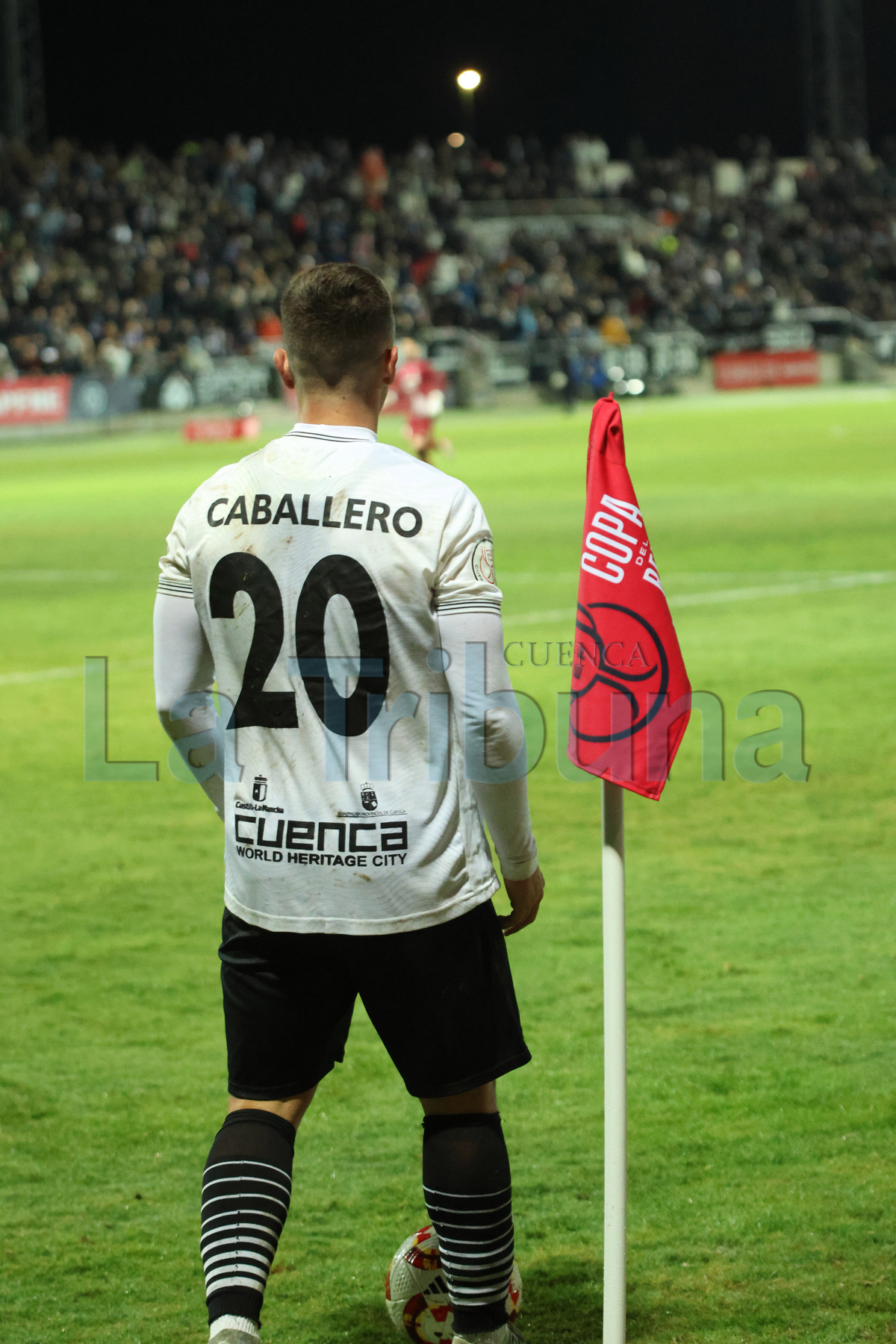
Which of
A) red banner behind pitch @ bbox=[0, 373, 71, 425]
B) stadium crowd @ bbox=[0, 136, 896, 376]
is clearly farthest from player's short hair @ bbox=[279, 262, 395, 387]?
stadium crowd @ bbox=[0, 136, 896, 376]

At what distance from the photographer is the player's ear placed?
9.45ft

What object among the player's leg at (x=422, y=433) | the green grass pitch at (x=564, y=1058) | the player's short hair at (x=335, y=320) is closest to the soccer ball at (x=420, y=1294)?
the green grass pitch at (x=564, y=1058)

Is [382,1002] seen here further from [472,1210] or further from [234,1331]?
[234,1331]

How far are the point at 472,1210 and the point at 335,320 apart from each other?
1528 mm

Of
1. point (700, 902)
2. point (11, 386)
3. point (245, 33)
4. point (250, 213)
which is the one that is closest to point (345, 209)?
point (250, 213)

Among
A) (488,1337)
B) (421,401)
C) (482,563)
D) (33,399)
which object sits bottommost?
(488,1337)

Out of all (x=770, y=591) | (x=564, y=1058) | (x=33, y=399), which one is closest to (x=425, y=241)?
(x=33, y=399)

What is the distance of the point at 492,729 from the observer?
2.77 meters

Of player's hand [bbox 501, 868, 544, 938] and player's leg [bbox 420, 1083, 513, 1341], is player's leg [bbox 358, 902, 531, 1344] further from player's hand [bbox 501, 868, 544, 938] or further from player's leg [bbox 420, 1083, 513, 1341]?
player's hand [bbox 501, 868, 544, 938]

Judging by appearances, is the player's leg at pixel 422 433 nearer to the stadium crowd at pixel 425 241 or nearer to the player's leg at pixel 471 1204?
the stadium crowd at pixel 425 241

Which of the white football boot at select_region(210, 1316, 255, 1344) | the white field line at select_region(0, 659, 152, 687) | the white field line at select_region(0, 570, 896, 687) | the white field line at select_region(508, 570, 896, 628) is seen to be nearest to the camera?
the white football boot at select_region(210, 1316, 255, 1344)

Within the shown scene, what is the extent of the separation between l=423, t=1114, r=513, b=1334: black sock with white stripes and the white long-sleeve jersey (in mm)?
389

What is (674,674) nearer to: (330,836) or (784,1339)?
(330,836)

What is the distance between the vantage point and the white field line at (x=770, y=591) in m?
11.5
